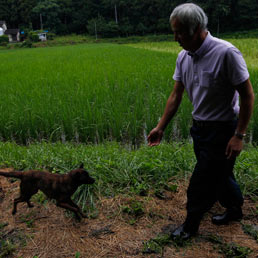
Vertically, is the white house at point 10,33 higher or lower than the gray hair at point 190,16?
higher

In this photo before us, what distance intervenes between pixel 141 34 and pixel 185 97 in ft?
151

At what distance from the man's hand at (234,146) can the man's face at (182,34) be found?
593 millimetres

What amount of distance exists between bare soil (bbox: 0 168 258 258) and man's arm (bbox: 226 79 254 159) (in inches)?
24.6

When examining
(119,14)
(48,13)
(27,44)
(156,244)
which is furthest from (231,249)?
(119,14)

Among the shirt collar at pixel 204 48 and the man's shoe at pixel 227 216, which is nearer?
the shirt collar at pixel 204 48

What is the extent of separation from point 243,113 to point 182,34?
56cm

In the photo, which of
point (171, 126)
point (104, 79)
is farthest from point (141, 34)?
point (171, 126)

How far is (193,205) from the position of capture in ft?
6.06

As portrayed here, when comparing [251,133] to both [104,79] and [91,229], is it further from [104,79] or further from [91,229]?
[104,79]

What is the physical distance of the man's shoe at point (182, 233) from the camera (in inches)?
72.8

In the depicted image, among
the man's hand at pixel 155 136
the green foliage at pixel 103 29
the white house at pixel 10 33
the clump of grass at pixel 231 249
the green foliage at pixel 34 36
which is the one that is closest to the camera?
the clump of grass at pixel 231 249

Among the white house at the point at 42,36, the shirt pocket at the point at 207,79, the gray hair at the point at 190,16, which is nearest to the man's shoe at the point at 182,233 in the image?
the shirt pocket at the point at 207,79

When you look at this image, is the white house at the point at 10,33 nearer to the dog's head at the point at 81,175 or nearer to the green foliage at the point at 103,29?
the green foliage at the point at 103,29

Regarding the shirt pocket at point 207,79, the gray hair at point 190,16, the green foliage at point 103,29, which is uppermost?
the green foliage at point 103,29
